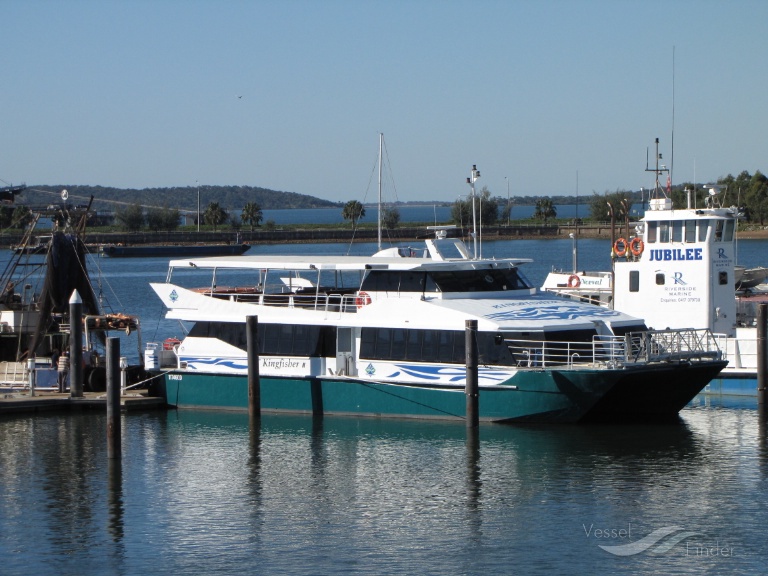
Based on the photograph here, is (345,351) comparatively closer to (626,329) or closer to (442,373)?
(442,373)

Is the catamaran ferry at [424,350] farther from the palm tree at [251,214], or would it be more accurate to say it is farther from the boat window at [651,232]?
the palm tree at [251,214]

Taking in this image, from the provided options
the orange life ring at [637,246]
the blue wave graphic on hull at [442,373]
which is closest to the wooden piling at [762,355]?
the orange life ring at [637,246]

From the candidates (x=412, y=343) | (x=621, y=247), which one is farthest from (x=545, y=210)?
(x=412, y=343)

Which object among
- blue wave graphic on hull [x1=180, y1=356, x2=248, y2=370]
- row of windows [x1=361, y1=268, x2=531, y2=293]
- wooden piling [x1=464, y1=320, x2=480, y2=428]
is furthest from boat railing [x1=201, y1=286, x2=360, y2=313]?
wooden piling [x1=464, y1=320, x2=480, y2=428]

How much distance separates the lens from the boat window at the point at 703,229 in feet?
112

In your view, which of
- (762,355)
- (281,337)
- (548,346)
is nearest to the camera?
(548,346)

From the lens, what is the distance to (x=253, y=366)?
2944cm

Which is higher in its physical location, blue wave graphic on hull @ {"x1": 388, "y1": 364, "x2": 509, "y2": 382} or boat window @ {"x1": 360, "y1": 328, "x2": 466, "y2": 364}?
boat window @ {"x1": 360, "y1": 328, "x2": 466, "y2": 364}

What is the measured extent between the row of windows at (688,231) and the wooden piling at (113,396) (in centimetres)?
1651

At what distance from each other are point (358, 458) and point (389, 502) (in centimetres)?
388

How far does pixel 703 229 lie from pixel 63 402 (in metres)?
18.3

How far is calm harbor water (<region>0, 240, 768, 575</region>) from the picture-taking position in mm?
19766

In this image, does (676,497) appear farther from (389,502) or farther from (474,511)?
(389,502)

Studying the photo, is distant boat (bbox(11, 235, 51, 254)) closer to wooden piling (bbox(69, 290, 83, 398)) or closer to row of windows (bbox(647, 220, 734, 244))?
wooden piling (bbox(69, 290, 83, 398))
